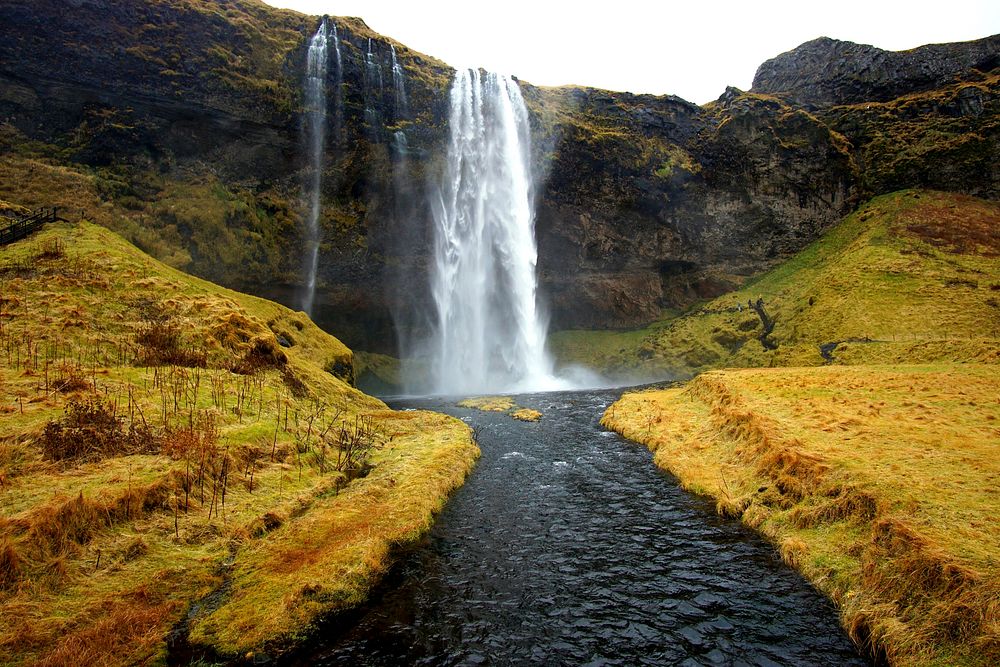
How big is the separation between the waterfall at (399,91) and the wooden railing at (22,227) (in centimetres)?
3893

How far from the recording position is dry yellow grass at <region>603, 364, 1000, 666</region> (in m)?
7.36

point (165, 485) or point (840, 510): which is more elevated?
point (165, 485)

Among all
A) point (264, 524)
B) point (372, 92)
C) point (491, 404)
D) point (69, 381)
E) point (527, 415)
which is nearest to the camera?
point (264, 524)

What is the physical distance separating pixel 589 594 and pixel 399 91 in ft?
202

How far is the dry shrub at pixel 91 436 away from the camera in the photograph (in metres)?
11.6

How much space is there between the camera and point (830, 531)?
1092 centimetres

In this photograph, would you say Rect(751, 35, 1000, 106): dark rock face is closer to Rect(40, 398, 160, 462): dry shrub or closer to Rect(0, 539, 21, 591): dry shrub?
Rect(40, 398, 160, 462): dry shrub

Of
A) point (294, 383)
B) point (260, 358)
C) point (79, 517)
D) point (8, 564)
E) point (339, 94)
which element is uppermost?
point (339, 94)

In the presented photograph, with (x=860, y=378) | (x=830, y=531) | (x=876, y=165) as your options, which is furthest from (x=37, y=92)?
(x=876, y=165)

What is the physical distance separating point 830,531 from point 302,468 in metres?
15.0

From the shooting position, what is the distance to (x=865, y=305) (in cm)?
4641

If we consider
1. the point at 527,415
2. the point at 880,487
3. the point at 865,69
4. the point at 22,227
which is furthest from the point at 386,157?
the point at 865,69

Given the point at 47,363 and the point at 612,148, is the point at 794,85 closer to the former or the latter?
the point at 612,148

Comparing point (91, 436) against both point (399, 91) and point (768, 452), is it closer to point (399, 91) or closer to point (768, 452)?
point (768, 452)
